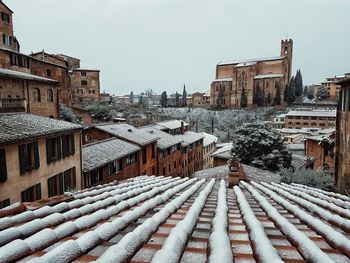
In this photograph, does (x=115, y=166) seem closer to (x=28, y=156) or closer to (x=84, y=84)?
(x=28, y=156)

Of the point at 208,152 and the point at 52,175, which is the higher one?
the point at 52,175

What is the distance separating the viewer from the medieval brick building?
91938mm

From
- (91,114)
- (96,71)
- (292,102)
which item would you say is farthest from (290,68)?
(91,114)

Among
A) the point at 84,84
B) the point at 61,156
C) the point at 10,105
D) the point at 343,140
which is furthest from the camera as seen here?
the point at 84,84

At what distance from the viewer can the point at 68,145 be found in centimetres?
1686

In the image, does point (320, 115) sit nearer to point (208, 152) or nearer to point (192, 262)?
point (208, 152)

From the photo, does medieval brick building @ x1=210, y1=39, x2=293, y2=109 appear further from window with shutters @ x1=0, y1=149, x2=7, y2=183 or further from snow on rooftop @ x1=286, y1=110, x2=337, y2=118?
window with shutters @ x1=0, y1=149, x2=7, y2=183

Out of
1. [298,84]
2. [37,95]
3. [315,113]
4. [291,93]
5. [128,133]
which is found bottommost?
[128,133]

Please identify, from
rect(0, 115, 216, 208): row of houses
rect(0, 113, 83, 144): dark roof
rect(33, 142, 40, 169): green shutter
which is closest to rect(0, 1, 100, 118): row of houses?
rect(0, 113, 83, 144): dark roof

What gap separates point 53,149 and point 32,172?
2.13 m

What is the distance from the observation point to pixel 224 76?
338 feet

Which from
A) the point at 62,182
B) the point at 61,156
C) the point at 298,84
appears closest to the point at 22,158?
the point at 61,156

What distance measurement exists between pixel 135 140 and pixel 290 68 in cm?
8734

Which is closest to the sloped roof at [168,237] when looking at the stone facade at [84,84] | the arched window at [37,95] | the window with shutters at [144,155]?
the window with shutters at [144,155]
